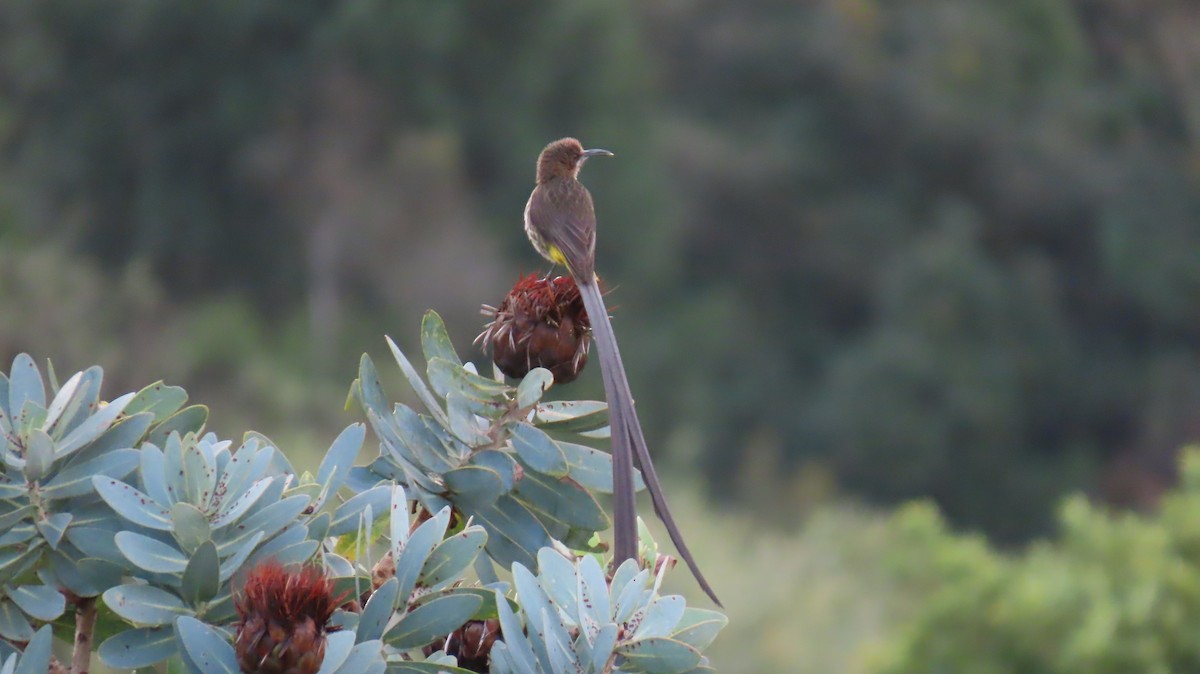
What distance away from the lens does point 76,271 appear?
45.6 ft

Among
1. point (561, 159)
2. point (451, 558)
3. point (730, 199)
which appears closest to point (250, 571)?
point (451, 558)

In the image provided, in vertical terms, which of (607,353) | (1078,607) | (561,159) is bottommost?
(607,353)

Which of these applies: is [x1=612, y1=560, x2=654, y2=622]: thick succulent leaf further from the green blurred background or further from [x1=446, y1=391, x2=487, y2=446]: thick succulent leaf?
the green blurred background

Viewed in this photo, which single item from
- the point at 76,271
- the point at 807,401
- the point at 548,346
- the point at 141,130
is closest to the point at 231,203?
the point at 141,130

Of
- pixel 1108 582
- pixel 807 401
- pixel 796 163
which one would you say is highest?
pixel 796 163

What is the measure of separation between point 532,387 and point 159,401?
0.50 metres

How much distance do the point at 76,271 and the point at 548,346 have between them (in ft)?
41.8

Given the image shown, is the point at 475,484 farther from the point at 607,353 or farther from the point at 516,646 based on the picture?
the point at 607,353

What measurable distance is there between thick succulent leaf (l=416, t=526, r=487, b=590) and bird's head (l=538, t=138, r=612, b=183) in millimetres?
2749

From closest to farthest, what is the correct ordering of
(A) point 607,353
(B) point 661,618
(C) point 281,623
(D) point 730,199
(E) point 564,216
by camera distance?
(C) point 281,623 < (B) point 661,618 < (A) point 607,353 < (E) point 564,216 < (D) point 730,199

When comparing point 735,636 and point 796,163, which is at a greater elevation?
point 796,163

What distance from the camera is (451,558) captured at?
5.55 ft

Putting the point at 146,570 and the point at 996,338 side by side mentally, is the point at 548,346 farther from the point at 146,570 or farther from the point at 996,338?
the point at 996,338

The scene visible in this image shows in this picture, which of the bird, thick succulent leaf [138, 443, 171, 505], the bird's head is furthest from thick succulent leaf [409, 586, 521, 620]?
the bird's head
